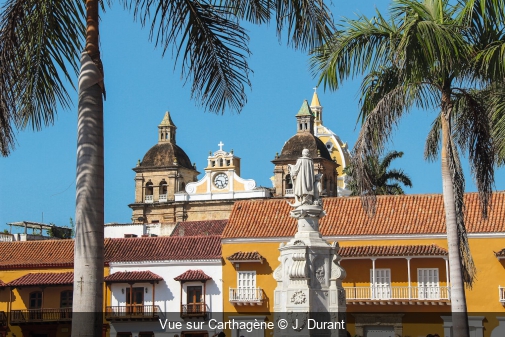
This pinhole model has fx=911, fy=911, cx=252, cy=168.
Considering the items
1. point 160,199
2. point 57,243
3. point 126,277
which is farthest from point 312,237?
point 160,199

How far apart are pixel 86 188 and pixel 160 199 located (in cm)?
6823

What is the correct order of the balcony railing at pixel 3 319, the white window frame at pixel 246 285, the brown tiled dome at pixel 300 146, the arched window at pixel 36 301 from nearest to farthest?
the white window frame at pixel 246 285 → the balcony railing at pixel 3 319 → the arched window at pixel 36 301 → the brown tiled dome at pixel 300 146

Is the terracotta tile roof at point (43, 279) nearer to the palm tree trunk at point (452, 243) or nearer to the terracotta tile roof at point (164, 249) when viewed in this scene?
the terracotta tile roof at point (164, 249)

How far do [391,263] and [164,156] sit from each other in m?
44.0

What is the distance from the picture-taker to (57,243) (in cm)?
4206

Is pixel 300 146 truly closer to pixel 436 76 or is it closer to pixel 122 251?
pixel 122 251

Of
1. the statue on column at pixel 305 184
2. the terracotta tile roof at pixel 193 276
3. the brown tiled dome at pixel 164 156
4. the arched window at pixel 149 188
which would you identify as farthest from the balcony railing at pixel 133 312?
the brown tiled dome at pixel 164 156

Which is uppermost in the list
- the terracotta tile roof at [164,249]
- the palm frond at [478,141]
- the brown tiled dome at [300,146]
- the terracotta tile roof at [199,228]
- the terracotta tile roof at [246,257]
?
the brown tiled dome at [300,146]

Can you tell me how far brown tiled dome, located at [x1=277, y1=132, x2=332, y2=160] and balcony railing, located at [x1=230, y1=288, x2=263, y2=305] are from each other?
36.5m

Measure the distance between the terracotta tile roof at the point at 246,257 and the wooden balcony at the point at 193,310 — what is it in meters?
2.43

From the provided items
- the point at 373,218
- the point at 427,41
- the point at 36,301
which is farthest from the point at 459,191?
the point at 36,301

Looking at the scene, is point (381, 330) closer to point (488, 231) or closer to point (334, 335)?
point (488, 231)

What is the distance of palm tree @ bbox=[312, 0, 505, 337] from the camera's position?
46.9ft

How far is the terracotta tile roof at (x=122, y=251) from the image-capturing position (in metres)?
38.8
